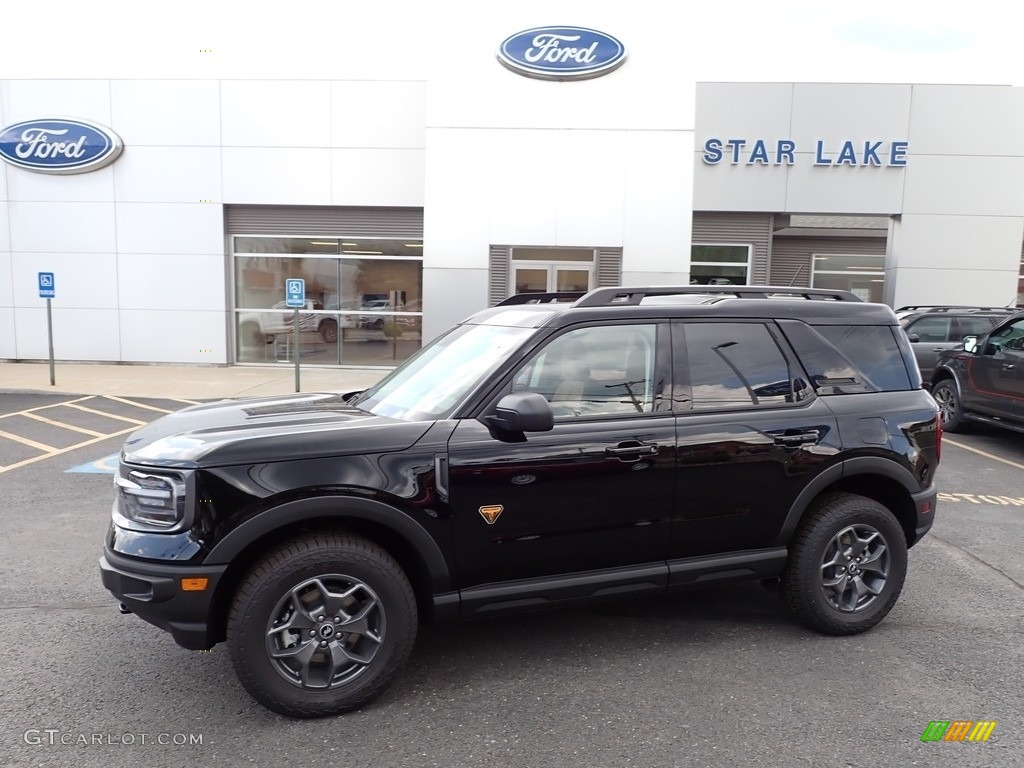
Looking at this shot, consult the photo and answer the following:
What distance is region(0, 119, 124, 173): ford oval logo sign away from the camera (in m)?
15.8

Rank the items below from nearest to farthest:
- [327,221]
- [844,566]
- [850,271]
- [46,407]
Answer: [844,566]
[46,407]
[327,221]
[850,271]

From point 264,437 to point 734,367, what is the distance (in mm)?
2318

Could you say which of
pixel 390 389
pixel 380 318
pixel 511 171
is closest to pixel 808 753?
pixel 390 389

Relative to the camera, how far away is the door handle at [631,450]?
343 centimetres

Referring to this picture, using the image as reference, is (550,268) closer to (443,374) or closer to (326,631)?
(443,374)

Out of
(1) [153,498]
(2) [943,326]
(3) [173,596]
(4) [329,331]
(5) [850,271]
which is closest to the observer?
(3) [173,596]

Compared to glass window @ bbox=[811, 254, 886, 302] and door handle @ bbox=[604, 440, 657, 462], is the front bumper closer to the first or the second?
door handle @ bbox=[604, 440, 657, 462]

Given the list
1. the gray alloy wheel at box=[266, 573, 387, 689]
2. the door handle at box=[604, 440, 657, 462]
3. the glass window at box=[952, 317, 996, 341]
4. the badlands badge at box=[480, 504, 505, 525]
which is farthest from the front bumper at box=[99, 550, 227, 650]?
the glass window at box=[952, 317, 996, 341]

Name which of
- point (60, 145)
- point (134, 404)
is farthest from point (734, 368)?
point (60, 145)

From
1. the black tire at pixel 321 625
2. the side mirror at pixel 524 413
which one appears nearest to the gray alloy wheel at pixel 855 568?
the side mirror at pixel 524 413

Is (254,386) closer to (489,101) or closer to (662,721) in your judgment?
(489,101)

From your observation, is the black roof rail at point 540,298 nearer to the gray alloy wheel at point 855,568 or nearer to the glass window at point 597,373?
the glass window at point 597,373

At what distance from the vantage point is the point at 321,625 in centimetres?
309

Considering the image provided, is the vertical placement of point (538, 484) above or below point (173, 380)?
above
